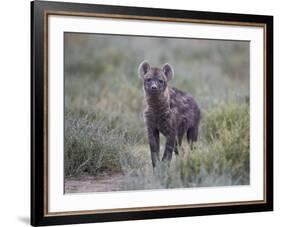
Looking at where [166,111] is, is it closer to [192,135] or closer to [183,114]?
[183,114]

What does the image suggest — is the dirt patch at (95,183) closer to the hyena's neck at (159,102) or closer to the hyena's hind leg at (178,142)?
the hyena's hind leg at (178,142)

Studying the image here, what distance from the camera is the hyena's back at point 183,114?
4.43 m

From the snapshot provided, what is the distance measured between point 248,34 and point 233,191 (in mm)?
1077

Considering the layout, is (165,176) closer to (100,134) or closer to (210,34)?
(100,134)

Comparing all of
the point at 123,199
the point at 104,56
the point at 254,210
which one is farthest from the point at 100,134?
the point at 254,210

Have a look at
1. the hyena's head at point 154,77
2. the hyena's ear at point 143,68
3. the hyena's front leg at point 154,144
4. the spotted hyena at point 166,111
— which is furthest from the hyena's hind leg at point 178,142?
the hyena's ear at point 143,68

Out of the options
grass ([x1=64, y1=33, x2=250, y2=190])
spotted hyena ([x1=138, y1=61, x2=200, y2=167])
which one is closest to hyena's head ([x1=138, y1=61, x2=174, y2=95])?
spotted hyena ([x1=138, y1=61, x2=200, y2=167])

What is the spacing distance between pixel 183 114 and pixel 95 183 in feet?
2.61

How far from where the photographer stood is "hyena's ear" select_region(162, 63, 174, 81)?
4.39 meters

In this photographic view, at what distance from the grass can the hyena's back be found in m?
0.06

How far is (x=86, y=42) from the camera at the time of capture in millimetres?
4176

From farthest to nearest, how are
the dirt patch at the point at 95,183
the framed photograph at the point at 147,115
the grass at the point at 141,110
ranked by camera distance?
the grass at the point at 141,110 → the dirt patch at the point at 95,183 → the framed photograph at the point at 147,115

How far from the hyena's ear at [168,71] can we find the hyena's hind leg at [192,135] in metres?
0.38

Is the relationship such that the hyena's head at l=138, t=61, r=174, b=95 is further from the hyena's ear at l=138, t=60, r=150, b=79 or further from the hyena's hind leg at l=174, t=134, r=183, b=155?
the hyena's hind leg at l=174, t=134, r=183, b=155
